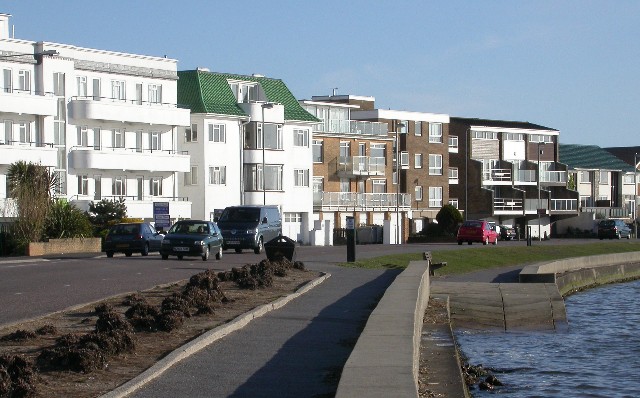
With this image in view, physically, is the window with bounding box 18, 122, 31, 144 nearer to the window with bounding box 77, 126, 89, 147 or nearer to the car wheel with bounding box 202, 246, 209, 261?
the window with bounding box 77, 126, 89, 147

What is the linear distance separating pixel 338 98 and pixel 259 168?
23335mm

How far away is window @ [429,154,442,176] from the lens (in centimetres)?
10768

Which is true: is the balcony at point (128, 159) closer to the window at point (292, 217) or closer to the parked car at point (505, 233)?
the window at point (292, 217)

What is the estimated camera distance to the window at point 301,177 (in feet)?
282

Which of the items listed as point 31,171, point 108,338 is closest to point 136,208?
point 31,171

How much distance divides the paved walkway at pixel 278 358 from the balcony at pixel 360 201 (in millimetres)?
68802

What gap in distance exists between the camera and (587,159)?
136m

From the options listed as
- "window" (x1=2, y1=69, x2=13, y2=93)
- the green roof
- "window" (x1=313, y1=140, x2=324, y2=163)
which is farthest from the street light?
"window" (x1=2, y1=69, x2=13, y2=93)

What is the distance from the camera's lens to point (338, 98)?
341ft

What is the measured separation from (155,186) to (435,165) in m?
39.4

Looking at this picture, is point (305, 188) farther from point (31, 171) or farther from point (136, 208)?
point (31, 171)

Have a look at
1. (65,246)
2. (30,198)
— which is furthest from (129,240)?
(30,198)

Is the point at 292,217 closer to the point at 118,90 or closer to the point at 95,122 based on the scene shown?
the point at 118,90

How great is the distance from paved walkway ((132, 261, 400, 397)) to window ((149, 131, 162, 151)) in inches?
2097
